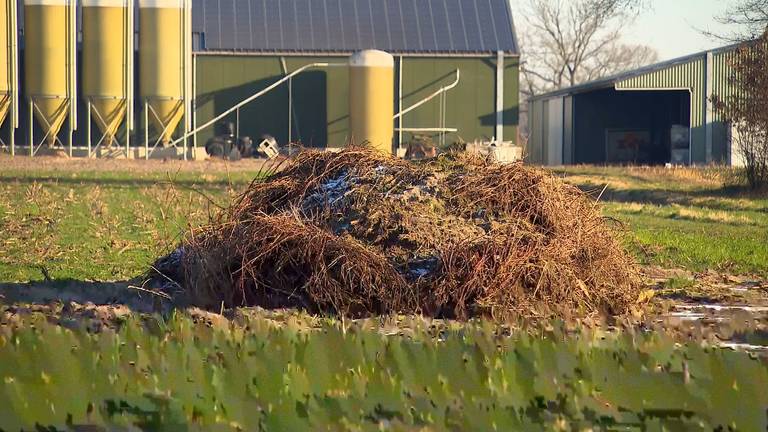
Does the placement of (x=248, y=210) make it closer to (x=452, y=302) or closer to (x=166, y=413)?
(x=452, y=302)

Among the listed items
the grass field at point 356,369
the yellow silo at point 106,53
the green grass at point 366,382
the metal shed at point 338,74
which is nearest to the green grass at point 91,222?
the grass field at point 356,369

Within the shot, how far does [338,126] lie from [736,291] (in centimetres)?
3127

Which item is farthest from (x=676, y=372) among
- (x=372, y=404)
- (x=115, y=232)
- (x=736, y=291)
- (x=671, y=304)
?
(x=115, y=232)

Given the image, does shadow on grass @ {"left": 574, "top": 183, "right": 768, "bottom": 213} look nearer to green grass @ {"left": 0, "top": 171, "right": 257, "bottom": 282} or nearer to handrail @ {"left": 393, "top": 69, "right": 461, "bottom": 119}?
green grass @ {"left": 0, "top": 171, "right": 257, "bottom": 282}

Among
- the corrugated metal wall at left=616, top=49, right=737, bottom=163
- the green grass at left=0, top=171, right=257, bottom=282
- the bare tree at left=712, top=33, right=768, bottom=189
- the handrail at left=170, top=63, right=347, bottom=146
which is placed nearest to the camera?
the green grass at left=0, top=171, right=257, bottom=282

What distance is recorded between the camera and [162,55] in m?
39.6

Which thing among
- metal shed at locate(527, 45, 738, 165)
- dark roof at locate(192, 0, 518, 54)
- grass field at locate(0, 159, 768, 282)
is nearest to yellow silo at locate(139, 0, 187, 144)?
Answer: dark roof at locate(192, 0, 518, 54)

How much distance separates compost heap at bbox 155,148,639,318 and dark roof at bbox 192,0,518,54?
104 feet

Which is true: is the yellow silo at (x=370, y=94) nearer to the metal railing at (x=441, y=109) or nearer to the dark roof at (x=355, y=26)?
the metal railing at (x=441, y=109)

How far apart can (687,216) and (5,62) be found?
25.0 m

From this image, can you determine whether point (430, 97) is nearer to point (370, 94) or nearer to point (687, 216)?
point (370, 94)

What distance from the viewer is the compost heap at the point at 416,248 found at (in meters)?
10.5

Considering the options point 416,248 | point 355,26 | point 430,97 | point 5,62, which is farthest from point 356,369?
point 355,26

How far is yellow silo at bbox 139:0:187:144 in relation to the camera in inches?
1558
